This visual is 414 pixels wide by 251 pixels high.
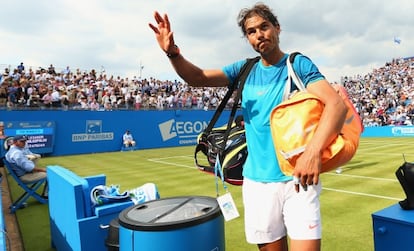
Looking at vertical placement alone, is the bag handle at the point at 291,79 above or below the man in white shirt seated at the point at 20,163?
above

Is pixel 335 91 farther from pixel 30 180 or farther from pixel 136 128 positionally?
pixel 136 128

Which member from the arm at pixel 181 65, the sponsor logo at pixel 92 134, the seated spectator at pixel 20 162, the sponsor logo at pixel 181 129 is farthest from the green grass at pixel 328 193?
the sponsor logo at pixel 181 129

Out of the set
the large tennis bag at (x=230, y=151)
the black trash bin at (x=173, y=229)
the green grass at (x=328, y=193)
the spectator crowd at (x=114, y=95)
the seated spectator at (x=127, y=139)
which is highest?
the spectator crowd at (x=114, y=95)

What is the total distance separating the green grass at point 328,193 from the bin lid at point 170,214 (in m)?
2.06

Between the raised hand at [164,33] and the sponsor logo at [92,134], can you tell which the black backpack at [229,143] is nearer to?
the raised hand at [164,33]

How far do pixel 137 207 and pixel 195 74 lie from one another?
120cm

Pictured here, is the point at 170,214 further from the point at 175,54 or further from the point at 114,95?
the point at 114,95

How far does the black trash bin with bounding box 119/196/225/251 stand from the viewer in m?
2.12

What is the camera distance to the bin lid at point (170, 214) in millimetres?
2146

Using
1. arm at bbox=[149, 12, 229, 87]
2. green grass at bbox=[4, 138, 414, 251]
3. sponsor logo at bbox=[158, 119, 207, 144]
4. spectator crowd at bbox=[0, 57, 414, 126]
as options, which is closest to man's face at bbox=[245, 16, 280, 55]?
arm at bbox=[149, 12, 229, 87]

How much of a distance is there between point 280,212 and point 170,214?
0.86m

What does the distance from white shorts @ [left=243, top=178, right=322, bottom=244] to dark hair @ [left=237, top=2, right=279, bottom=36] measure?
1011mm

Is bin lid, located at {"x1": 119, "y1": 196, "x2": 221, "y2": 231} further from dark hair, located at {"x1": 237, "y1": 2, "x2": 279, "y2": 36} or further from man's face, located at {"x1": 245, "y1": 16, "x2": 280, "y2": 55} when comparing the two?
dark hair, located at {"x1": 237, "y1": 2, "x2": 279, "y2": 36}

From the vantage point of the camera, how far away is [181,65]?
88.0 inches
